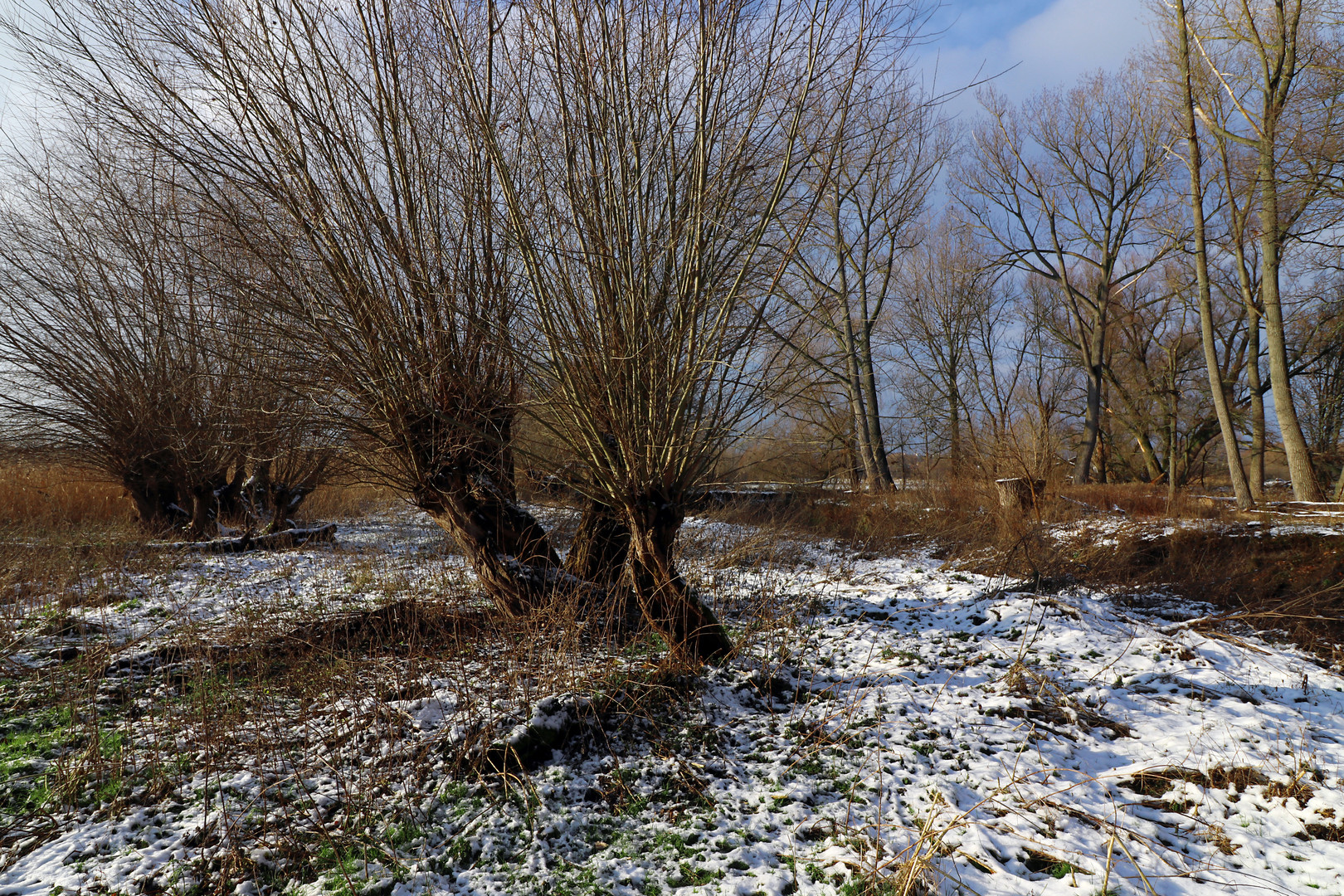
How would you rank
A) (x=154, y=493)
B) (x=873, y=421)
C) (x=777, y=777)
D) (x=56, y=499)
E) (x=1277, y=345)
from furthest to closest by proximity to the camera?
(x=873, y=421) → (x=56, y=499) → (x=154, y=493) → (x=1277, y=345) → (x=777, y=777)

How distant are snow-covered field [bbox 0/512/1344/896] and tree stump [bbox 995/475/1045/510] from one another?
4.53m

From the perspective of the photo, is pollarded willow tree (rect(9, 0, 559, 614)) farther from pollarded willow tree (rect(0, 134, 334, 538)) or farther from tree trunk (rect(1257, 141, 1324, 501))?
tree trunk (rect(1257, 141, 1324, 501))

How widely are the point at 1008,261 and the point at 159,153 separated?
19.9 m

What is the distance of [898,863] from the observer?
232 cm

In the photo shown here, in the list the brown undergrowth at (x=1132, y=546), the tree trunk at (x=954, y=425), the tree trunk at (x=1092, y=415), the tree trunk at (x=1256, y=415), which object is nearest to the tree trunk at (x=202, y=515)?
the brown undergrowth at (x=1132, y=546)

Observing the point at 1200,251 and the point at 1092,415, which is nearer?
the point at 1200,251

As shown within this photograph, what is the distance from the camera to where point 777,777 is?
308 cm

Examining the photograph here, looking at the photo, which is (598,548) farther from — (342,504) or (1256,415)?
(1256,415)

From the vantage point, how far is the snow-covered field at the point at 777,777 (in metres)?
2.40

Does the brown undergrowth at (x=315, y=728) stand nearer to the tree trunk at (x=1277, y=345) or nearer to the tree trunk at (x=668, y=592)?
the tree trunk at (x=668, y=592)

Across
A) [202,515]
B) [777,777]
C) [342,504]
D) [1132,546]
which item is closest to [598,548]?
[777,777]

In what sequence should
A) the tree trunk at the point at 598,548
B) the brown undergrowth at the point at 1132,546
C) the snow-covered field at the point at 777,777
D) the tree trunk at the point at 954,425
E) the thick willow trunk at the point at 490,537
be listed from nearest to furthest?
the snow-covered field at the point at 777,777
the thick willow trunk at the point at 490,537
the brown undergrowth at the point at 1132,546
the tree trunk at the point at 598,548
the tree trunk at the point at 954,425

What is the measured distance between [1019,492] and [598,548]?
22.4ft

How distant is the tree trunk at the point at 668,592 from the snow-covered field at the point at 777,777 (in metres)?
0.22
